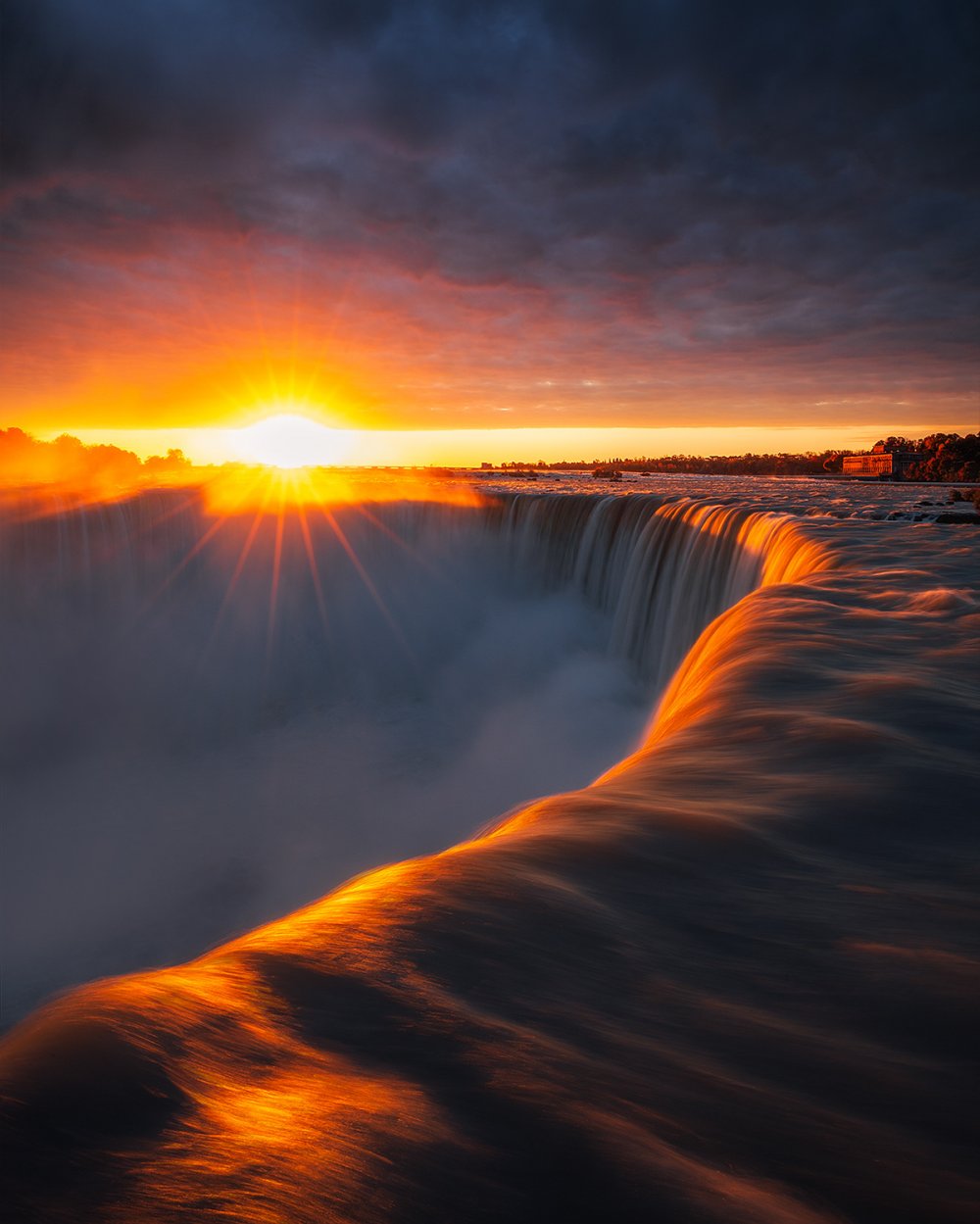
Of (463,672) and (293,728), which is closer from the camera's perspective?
(293,728)

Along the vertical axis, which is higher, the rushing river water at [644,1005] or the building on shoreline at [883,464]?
the building on shoreline at [883,464]

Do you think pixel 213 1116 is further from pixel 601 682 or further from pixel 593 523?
pixel 593 523

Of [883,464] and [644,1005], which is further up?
[883,464]

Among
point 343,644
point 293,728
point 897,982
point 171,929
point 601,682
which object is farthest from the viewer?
point 343,644

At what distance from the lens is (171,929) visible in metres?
11.9

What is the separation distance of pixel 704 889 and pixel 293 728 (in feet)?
68.6

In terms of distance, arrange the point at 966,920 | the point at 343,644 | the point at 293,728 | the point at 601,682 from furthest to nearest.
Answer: the point at 343,644, the point at 293,728, the point at 601,682, the point at 966,920

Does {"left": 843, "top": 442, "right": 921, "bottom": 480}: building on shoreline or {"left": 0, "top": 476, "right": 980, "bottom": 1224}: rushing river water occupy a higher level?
{"left": 843, "top": 442, "right": 921, "bottom": 480}: building on shoreline

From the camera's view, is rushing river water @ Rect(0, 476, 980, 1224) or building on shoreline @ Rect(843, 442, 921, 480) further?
building on shoreline @ Rect(843, 442, 921, 480)

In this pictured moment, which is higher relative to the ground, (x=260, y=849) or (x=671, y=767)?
(x=671, y=767)

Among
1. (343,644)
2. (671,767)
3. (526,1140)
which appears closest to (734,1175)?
(526,1140)

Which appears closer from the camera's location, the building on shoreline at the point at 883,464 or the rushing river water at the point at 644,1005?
the rushing river water at the point at 644,1005

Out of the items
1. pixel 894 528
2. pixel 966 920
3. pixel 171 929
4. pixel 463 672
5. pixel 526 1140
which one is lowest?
pixel 171 929

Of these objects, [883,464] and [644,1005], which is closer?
[644,1005]
